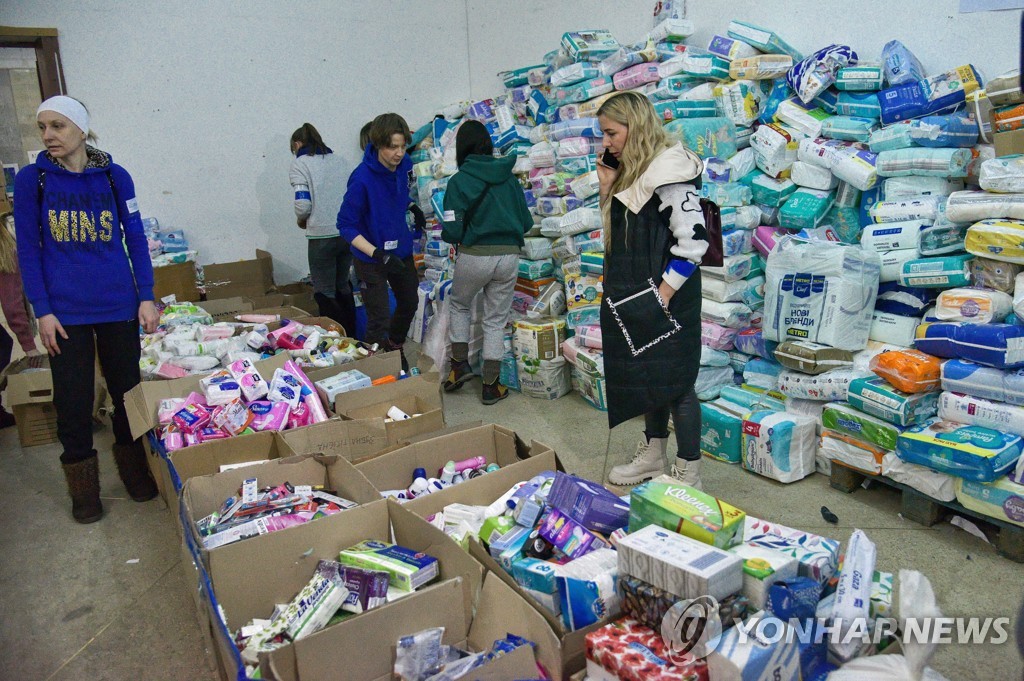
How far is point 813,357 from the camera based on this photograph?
3.08m

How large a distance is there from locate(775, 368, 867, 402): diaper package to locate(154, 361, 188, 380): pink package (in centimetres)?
257

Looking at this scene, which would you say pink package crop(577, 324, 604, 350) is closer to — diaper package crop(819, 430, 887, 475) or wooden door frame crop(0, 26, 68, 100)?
diaper package crop(819, 430, 887, 475)

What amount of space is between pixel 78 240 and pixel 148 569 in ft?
3.98

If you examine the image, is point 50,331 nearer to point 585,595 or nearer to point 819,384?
point 585,595

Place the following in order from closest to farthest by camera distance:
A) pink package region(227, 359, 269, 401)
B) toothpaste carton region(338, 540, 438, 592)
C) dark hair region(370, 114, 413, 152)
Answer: toothpaste carton region(338, 540, 438, 592), pink package region(227, 359, 269, 401), dark hair region(370, 114, 413, 152)

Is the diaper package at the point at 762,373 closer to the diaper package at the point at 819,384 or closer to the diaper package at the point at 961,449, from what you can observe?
the diaper package at the point at 819,384

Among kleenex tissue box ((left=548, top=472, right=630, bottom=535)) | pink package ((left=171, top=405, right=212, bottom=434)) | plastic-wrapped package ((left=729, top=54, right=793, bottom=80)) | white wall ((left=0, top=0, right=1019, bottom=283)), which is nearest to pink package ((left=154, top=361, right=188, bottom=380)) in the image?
pink package ((left=171, top=405, right=212, bottom=434))

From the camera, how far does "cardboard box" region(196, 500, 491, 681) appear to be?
4.93ft

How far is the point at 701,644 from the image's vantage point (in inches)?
51.3

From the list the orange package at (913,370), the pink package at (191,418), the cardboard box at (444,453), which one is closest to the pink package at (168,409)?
the pink package at (191,418)

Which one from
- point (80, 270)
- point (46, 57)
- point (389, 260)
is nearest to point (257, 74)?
point (46, 57)

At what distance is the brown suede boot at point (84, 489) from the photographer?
2955 mm

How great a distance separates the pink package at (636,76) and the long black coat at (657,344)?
1.96m

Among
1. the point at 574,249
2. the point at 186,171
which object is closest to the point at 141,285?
the point at 574,249
